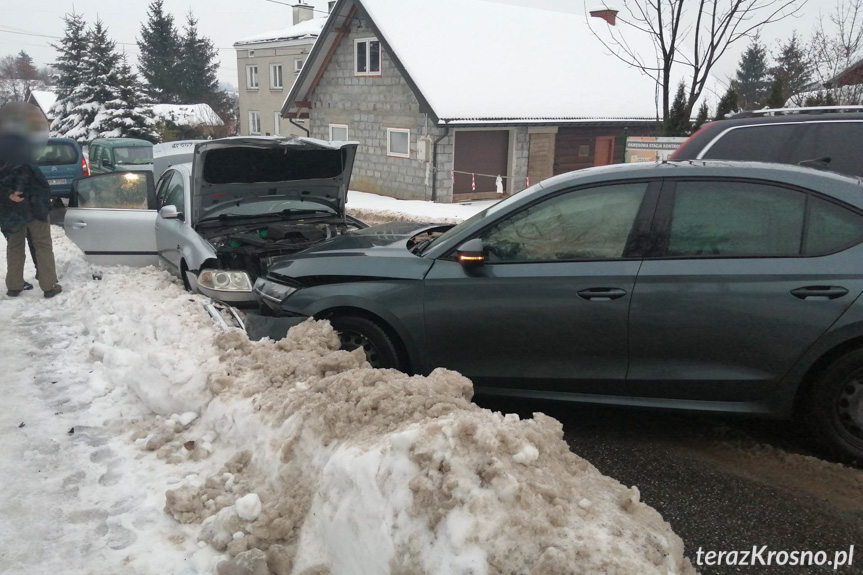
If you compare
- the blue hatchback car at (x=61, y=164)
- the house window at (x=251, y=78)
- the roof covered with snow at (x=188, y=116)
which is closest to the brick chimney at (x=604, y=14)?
the house window at (x=251, y=78)

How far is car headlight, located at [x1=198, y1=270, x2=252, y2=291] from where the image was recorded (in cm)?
630

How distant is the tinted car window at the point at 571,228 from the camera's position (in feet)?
13.3

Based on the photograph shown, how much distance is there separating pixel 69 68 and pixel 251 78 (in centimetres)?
1132

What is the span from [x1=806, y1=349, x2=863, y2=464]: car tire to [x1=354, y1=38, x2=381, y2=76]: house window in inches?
774

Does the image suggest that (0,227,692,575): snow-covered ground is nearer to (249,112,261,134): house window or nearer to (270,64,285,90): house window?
(270,64,285,90): house window

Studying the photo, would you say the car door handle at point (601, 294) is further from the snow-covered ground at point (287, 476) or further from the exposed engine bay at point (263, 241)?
the exposed engine bay at point (263, 241)

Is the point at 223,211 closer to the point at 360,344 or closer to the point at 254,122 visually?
the point at 360,344

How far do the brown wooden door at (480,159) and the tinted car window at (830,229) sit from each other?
55.6 ft

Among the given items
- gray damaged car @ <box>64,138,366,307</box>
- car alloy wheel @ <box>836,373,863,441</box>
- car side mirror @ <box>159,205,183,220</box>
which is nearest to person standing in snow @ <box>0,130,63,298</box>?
gray damaged car @ <box>64,138,366,307</box>

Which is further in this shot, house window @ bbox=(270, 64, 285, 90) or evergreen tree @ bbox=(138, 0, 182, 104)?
evergreen tree @ bbox=(138, 0, 182, 104)

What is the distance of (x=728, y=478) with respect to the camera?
148 inches

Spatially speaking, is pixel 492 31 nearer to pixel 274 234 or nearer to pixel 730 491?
pixel 274 234

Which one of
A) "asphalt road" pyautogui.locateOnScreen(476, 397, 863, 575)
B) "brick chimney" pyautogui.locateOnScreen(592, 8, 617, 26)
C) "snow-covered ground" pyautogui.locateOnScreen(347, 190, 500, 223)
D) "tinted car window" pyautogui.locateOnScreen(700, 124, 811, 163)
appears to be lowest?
"snow-covered ground" pyautogui.locateOnScreen(347, 190, 500, 223)

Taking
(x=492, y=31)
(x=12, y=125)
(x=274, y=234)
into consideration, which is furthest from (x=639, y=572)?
(x=492, y=31)
